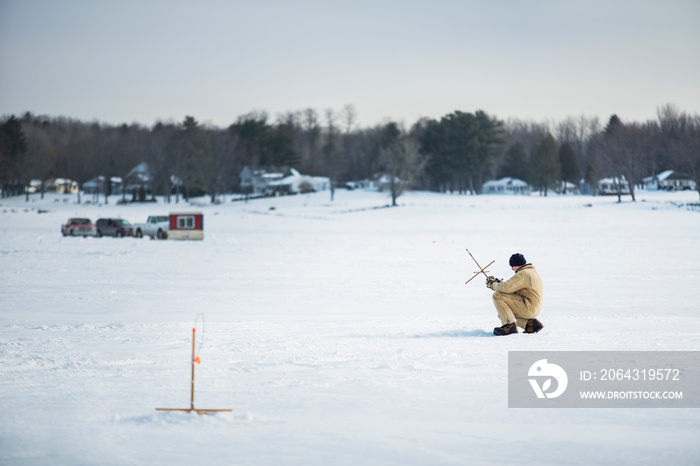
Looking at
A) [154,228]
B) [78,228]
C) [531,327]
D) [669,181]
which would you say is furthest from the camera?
[669,181]

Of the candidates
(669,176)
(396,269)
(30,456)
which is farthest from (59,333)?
(669,176)

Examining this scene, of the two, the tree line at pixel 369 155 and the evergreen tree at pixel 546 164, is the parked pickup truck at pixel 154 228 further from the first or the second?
the evergreen tree at pixel 546 164

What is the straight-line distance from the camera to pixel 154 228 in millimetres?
42594

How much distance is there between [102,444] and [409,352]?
4518 mm

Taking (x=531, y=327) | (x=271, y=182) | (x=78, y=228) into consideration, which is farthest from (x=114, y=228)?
(x=271, y=182)

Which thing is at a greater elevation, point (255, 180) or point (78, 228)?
point (255, 180)

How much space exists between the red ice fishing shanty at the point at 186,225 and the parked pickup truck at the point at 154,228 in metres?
1.50

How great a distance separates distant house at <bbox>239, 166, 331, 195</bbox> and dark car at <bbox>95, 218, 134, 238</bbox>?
65329mm

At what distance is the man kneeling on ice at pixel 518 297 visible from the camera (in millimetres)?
9789

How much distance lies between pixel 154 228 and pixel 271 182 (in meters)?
71.9

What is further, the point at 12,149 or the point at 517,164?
the point at 517,164

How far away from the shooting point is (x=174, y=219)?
132ft

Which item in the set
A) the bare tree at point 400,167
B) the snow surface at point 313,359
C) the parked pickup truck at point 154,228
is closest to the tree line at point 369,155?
the bare tree at point 400,167

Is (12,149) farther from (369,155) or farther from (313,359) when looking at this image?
(313,359)
